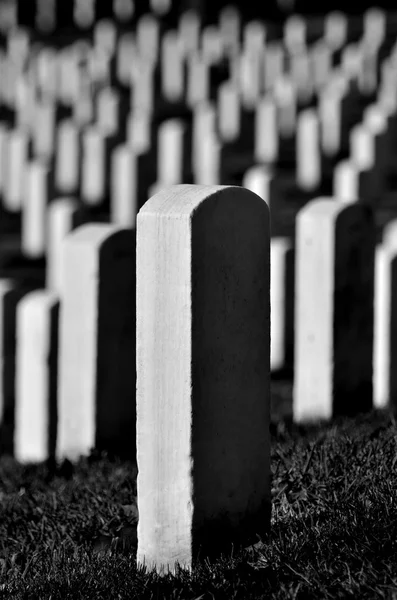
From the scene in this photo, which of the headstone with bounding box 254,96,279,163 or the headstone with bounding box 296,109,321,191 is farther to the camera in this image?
the headstone with bounding box 254,96,279,163

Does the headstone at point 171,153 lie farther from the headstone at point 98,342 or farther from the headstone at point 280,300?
the headstone at point 98,342

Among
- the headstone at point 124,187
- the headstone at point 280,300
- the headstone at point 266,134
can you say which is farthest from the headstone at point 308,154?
the headstone at point 280,300

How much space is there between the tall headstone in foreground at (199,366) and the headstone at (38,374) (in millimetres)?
1881

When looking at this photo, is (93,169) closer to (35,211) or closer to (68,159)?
(68,159)

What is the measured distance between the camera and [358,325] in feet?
15.0

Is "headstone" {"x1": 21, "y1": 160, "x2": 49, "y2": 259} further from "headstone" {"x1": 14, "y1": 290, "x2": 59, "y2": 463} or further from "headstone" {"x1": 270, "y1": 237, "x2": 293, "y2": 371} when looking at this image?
"headstone" {"x1": 14, "y1": 290, "x2": 59, "y2": 463}

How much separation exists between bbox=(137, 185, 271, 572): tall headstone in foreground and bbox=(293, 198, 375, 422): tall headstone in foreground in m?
1.61

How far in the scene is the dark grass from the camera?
8.29 feet

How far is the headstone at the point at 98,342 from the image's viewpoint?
431 cm

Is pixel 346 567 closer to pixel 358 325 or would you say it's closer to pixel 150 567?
pixel 150 567

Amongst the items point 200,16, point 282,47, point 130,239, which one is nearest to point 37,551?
point 130,239

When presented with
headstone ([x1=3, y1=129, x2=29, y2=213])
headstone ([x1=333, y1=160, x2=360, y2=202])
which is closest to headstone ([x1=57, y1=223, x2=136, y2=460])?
headstone ([x1=333, y1=160, x2=360, y2=202])

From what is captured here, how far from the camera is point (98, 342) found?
14.1ft

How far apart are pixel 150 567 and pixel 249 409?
446mm
